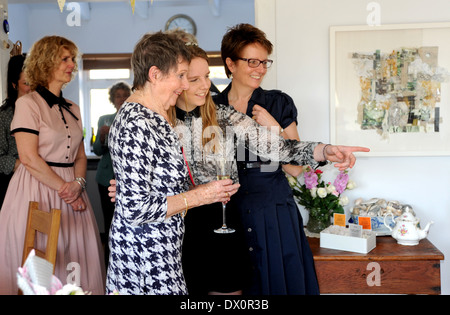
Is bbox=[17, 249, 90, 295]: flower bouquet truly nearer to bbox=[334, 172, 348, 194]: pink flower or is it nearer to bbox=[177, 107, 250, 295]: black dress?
bbox=[177, 107, 250, 295]: black dress

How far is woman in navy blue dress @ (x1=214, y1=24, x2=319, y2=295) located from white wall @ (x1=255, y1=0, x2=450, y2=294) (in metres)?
0.69

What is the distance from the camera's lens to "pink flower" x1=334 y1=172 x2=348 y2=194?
2.71m

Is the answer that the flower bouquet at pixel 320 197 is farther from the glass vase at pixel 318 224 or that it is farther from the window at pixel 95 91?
the window at pixel 95 91

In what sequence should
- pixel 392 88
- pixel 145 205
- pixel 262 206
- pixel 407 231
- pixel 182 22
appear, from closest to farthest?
pixel 145 205 → pixel 262 206 → pixel 407 231 → pixel 392 88 → pixel 182 22

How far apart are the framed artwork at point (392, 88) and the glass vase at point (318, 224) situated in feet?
1.46

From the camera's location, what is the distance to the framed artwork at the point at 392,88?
276 centimetres

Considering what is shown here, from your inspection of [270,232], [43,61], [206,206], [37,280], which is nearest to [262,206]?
[270,232]

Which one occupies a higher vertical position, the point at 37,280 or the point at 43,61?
the point at 43,61

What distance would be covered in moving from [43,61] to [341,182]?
1.69 metres

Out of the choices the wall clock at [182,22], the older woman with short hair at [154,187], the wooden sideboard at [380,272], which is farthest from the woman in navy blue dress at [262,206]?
the wall clock at [182,22]

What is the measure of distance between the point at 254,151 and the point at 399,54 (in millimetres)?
1205

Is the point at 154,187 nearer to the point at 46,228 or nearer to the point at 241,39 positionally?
the point at 46,228

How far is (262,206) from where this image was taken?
2.11 meters
